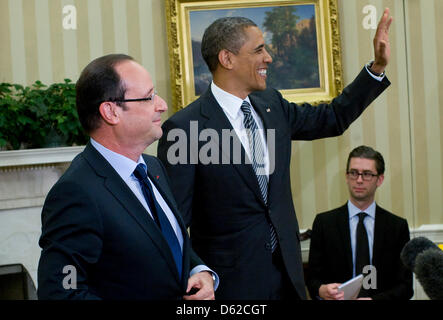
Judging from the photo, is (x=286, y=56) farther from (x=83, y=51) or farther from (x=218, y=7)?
(x=83, y=51)

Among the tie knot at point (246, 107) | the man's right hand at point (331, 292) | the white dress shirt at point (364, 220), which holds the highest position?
the tie knot at point (246, 107)

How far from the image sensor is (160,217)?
5.18 feet

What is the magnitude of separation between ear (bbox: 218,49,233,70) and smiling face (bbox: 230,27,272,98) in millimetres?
13

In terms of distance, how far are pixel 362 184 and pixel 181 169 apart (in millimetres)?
1584

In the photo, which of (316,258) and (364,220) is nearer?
(316,258)

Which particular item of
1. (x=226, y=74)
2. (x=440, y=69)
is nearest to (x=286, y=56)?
(x=440, y=69)

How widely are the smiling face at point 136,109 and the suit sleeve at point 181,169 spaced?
64cm

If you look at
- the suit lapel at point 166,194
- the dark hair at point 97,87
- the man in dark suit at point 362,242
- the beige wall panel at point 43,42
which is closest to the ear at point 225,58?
the suit lapel at point 166,194

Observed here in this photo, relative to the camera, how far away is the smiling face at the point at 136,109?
1608 mm

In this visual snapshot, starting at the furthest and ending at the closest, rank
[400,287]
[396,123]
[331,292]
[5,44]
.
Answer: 1. [396,123]
2. [5,44]
3. [400,287]
4. [331,292]

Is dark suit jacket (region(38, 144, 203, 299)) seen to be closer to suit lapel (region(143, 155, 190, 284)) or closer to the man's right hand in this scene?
suit lapel (region(143, 155, 190, 284))

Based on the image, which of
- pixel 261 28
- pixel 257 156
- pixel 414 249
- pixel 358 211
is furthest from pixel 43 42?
pixel 414 249

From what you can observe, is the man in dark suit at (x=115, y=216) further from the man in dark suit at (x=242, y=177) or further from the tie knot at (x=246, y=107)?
the tie knot at (x=246, y=107)

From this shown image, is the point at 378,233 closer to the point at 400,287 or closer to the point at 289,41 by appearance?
the point at 400,287
